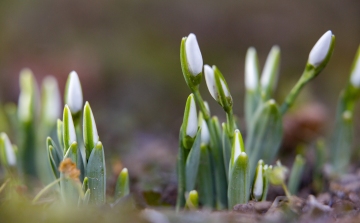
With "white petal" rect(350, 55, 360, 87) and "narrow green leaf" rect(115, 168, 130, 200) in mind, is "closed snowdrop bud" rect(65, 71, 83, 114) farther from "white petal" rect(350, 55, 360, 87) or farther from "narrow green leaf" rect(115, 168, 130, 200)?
"white petal" rect(350, 55, 360, 87)

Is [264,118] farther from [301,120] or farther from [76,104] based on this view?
[301,120]

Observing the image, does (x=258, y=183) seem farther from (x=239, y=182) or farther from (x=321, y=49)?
(x=321, y=49)

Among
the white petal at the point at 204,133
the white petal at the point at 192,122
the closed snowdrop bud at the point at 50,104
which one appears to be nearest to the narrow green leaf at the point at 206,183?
the white petal at the point at 204,133

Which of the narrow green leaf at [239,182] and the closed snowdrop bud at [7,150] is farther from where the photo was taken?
the closed snowdrop bud at [7,150]

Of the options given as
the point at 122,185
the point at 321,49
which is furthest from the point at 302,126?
the point at 122,185

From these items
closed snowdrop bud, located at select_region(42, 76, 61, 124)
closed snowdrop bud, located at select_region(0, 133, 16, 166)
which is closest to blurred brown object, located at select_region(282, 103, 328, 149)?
closed snowdrop bud, located at select_region(42, 76, 61, 124)

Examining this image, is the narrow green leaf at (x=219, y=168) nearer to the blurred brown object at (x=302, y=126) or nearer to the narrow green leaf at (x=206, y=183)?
the narrow green leaf at (x=206, y=183)
